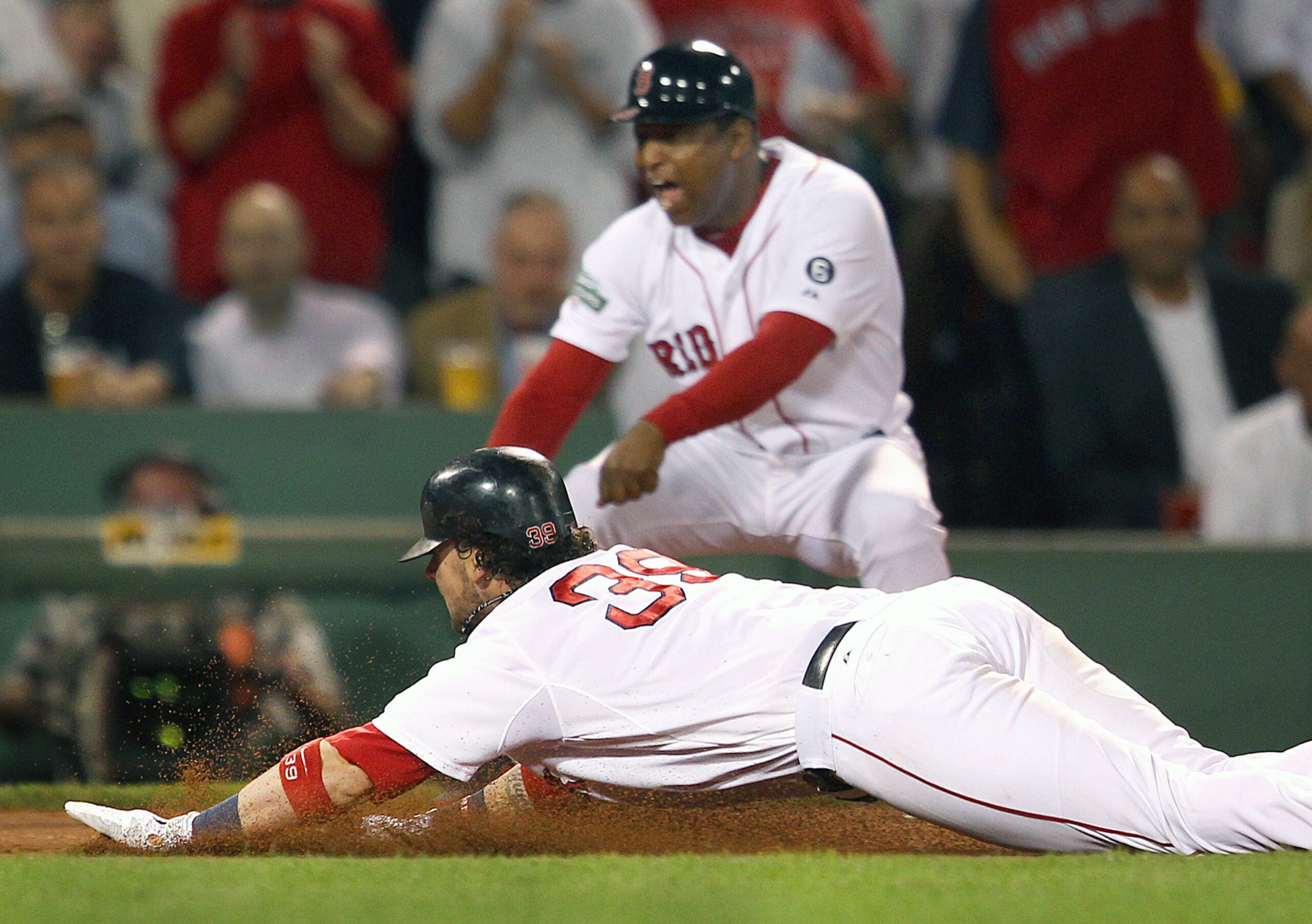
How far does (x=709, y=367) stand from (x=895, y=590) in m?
0.81

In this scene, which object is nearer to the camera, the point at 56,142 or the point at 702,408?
the point at 702,408

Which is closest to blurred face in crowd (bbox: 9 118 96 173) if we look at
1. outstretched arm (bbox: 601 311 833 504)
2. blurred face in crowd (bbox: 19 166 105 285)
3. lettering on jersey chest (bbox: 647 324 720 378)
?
blurred face in crowd (bbox: 19 166 105 285)

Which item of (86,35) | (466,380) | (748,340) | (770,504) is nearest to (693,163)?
(748,340)

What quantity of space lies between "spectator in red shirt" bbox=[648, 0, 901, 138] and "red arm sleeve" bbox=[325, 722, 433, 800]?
13.9 feet

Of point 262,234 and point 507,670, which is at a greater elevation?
point 262,234

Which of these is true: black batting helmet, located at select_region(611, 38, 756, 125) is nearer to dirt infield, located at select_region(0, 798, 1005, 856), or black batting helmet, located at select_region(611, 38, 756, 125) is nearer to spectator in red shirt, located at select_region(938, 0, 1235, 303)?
dirt infield, located at select_region(0, 798, 1005, 856)

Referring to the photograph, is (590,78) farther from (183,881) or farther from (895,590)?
(183,881)

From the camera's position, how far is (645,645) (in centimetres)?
348

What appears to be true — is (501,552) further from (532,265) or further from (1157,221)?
(1157,221)

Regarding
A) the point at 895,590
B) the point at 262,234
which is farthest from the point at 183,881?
the point at 262,234

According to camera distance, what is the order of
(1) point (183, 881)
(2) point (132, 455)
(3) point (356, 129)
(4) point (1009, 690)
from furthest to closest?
(3) point (356, 129)
(2) point (132, 455)
(4) point (1009, 690)
(1) point (183, 881)

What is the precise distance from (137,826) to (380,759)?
24.8 inches

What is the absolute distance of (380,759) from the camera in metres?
3.39

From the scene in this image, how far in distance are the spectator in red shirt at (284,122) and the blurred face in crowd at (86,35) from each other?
48 centimetres
